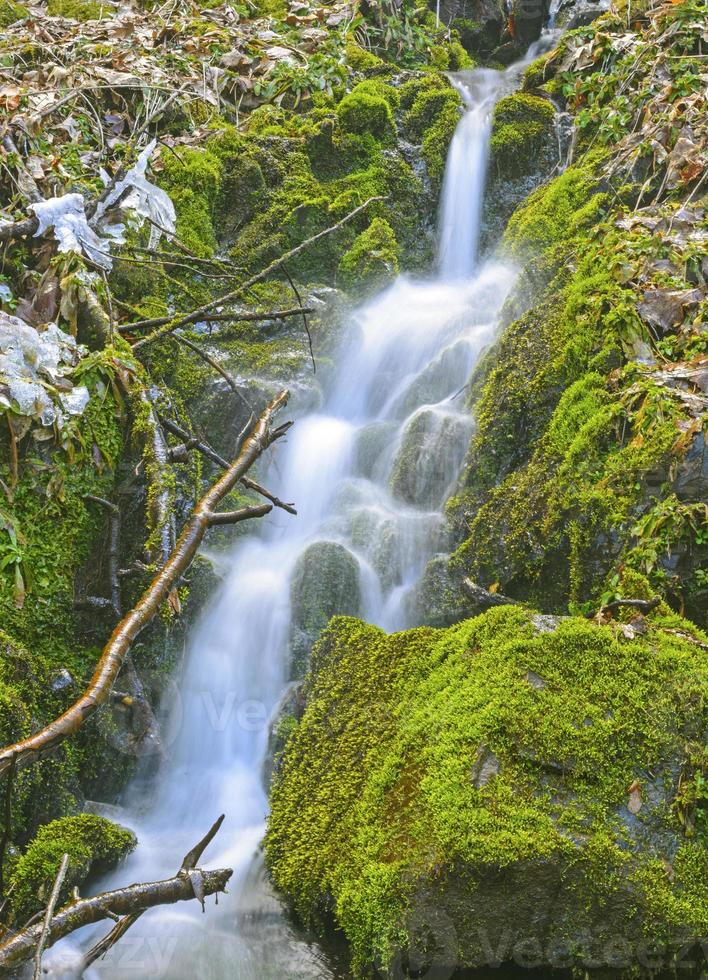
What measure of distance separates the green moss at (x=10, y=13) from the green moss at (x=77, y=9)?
0.64 metres

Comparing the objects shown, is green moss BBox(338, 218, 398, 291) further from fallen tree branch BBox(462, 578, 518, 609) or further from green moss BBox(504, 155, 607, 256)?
fallen tree branch BBox(462, 578, 518, 609)

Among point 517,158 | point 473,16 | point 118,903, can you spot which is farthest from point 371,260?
point 118,903

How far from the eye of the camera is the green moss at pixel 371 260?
7539 millimetres

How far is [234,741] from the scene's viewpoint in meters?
4.56

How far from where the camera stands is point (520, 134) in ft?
26.9

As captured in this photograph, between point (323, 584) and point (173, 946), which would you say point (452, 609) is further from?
point (173, 946)

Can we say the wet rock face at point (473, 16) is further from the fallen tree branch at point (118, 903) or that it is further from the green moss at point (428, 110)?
the fallen tree branch at point (118, 903)

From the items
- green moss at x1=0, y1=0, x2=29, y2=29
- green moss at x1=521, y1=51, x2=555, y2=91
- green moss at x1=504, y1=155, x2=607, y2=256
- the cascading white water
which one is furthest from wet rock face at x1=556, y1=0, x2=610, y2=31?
green moss at x1=0, y1=0, x2=29, y2=29

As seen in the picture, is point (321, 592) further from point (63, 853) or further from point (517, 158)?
point (517, 158)

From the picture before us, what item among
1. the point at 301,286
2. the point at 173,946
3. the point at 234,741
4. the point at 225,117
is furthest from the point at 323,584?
the point at 225,117

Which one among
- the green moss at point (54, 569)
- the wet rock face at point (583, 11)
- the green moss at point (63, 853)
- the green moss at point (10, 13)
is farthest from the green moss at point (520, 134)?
the green moss at point (63, 853)

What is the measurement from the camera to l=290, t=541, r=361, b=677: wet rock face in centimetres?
499

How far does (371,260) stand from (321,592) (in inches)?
150

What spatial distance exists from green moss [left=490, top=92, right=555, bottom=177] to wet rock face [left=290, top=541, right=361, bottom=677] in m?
5.14
